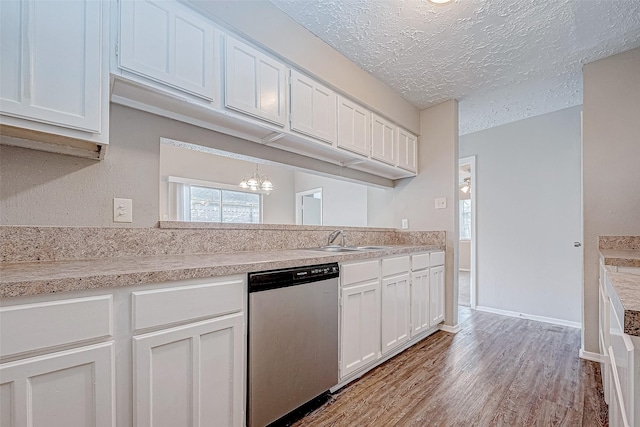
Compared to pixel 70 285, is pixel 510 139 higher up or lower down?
higher up

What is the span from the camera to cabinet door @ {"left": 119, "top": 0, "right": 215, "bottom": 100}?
4.34ft

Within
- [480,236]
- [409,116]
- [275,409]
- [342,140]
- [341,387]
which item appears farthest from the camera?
[480,236]

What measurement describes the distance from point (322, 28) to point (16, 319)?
7.40 feet

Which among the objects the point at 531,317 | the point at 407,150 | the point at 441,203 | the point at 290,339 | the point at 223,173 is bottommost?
the point at 531,317

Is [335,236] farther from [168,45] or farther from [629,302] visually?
[629,302]

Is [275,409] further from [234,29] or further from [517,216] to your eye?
[517,216]

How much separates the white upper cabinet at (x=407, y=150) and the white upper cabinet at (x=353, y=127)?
22.4 inches

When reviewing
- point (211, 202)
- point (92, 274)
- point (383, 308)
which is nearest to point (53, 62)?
point (92, 274)

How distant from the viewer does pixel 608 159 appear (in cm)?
240

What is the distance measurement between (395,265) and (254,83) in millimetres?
1644

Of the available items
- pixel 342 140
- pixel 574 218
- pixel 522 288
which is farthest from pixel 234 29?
pixel 522 288

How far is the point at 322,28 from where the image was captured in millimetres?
2117

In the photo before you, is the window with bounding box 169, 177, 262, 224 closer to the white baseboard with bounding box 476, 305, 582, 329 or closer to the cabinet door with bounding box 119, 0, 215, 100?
the cabinet door with bounding box 119, 0, 215, 100

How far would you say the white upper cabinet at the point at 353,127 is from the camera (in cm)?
240
